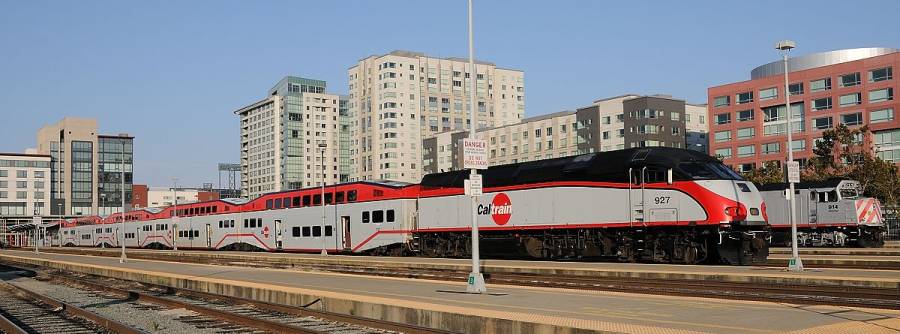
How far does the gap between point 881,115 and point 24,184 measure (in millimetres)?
156779

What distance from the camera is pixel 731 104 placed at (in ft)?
344

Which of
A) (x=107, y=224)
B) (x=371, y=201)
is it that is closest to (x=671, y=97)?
(x=107, y=224)

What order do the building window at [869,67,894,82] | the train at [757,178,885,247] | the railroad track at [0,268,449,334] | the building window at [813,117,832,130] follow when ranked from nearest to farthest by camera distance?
the railroad track at [0,268,449,334] → the train at [757,178,885,247] → the building window at [869,67,894,82] → the building window at [813,117,832,130]

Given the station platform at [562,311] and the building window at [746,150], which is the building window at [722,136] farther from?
the station platform at [562,311]

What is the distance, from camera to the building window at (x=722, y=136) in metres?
105

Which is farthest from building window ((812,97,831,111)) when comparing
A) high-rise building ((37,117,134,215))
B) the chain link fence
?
high-rise building ((37,117,134,215))

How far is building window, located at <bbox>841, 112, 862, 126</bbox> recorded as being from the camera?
90.4 meters

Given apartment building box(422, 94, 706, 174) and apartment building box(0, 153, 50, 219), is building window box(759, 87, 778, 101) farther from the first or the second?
apartment building box(0, 153, 50, 219)

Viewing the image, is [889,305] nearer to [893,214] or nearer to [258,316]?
[258,316]

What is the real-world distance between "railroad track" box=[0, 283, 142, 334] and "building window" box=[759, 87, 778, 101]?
93.2 meters

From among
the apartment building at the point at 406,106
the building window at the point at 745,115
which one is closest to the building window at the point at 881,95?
the building window at the point at 745,115

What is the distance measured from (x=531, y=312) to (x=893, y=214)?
57480 millimetres

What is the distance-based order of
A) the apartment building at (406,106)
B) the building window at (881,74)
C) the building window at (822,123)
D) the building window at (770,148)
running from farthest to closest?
1. the apartment building at (406,106)
2. the building window at (770,148)
3. the building window at (822,123)
4. the building window at (881,74)

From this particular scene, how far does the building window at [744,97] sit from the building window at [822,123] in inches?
371
